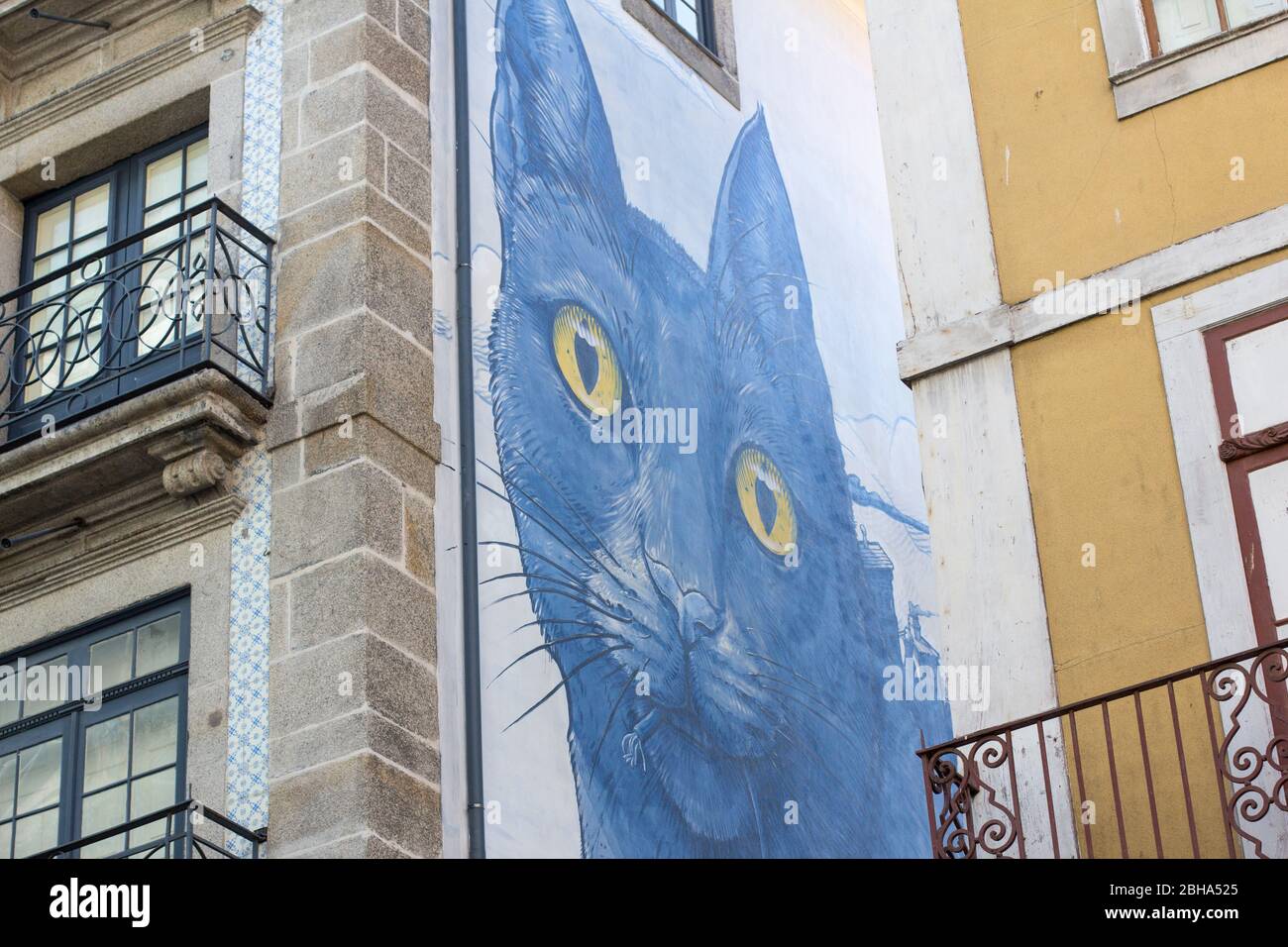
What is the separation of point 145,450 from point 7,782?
194cm

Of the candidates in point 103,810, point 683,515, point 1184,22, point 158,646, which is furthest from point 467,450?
point 1184,22

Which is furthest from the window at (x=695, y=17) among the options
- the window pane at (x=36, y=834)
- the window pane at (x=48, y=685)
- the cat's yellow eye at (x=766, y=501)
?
the window pane at (x=36, y=834)

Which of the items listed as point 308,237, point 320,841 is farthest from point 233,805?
point 308,237

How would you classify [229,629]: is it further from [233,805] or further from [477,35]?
[477,35]

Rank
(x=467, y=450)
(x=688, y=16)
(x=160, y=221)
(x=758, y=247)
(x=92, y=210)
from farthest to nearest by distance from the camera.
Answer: (x=688, y=16) < (x=758, y=247) < (x=92, y=210) < (x=160, y=221) < (x=467, y=450)

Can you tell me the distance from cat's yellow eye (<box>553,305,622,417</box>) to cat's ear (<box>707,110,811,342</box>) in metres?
1.79

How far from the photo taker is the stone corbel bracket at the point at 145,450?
12.7 m

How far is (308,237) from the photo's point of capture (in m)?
13.3

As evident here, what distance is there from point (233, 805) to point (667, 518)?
3.90m

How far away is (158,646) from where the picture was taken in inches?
505

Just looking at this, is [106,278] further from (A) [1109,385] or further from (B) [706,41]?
(B) [706,41]

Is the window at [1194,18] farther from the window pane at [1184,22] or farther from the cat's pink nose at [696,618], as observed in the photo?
the cat's pink nose at [696,618]

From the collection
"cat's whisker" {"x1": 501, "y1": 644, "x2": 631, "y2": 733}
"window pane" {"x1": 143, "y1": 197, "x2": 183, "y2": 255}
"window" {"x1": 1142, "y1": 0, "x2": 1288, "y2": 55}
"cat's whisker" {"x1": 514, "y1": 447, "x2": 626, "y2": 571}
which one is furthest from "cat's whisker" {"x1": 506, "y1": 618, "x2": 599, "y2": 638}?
"window" {"x1": 1142, "y1": 0, "x2": 1288, "y2": 55}

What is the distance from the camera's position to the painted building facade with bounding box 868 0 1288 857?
10.2m
